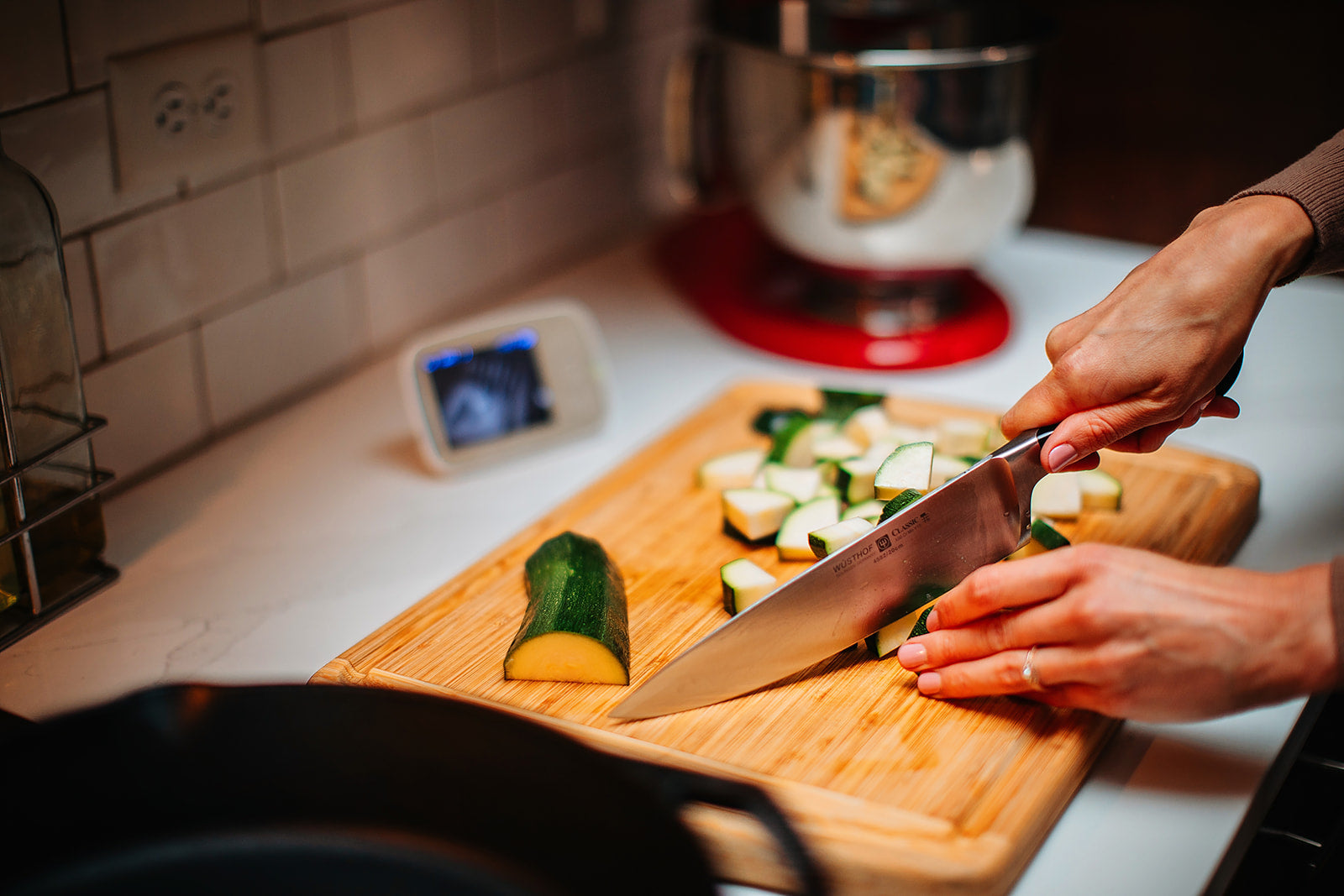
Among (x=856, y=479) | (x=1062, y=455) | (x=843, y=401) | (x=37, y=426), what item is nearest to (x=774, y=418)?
(x=843, y=401)

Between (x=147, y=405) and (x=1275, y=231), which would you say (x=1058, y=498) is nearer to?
(x=1275, y=231)

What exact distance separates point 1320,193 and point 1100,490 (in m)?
0.34

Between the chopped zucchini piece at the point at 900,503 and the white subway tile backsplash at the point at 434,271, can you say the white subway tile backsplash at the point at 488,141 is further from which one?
the chopped zucchini piece at the point at 900,503

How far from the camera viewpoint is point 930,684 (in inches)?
35.9

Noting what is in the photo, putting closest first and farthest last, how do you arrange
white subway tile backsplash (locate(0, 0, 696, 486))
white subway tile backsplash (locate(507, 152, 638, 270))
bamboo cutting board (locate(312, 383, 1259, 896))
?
bamboo cutting board (locate(312, 383, 1259, 896)), white subway tile backsplash (locate(0, 0, 696, 486)), white subway tile backsplash (locate(507, 152, 638, 270))

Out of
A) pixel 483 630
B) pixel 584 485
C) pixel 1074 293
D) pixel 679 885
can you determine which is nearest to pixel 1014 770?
pixel 679 885

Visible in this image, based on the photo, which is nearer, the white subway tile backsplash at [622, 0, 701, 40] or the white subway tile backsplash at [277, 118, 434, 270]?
the white subway tile backsplash at [277, 118, 434, 270]

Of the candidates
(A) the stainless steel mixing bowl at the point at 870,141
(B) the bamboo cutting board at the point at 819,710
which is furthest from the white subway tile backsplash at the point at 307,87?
(B) the bamboo cutting board at the point at 819,710

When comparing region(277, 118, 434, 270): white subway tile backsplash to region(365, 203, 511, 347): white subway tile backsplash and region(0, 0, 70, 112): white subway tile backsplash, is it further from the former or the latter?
region(0, 0, 70, 112): white subway tile backsplash

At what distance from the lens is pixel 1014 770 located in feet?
2.77

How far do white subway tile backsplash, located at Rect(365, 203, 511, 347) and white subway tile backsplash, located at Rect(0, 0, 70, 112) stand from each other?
18.8 inches

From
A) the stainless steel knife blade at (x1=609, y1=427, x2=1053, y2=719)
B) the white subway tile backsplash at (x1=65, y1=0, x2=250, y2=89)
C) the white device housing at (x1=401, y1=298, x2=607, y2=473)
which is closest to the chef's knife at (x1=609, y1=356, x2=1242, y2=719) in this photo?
the stainless steel knife blade at (x1=609, y1=427, x2=1053, y2=719)

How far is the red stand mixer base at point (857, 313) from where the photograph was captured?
5.08ft

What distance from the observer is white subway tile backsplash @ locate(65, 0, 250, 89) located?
1.08 m
